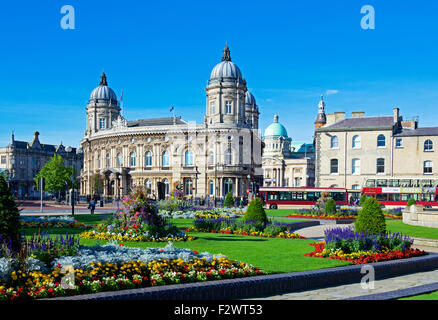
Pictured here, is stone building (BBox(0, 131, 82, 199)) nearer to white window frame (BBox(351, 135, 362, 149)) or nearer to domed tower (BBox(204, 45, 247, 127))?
domed tower (BBox(204, 45, 247, 127))

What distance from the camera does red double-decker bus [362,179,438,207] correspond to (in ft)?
167

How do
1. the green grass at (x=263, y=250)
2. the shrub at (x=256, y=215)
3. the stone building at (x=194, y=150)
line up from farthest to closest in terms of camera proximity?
the stone building at (x=194, y=150)
the shrub at (x=256, y=215)
the green grass at (x=263, y=250)

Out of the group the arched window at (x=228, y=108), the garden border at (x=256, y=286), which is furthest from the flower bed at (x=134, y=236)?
the arched window at (x=228, y=108)

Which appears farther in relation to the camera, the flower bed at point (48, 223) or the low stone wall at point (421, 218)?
Answer: the low stone wall at point (421, 218)

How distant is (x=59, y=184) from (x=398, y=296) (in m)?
85.9

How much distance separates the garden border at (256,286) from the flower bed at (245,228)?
332 inches

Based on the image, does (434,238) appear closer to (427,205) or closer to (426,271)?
(426,271)

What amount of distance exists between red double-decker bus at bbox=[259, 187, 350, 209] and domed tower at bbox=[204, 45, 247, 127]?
2107cm

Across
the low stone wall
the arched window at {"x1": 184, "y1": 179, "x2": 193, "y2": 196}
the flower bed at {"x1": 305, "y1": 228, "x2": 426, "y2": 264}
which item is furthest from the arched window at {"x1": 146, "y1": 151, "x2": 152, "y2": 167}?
the flower bed at {"x1": 305, "y1": 228, "x2": 426, "y2": 264}

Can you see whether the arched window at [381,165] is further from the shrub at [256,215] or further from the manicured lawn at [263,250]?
the manicured lawn at [263,250]

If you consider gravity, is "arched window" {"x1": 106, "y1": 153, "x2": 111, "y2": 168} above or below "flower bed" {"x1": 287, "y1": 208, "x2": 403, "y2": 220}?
above

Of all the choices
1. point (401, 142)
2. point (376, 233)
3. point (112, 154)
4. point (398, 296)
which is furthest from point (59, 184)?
point (398, 296)

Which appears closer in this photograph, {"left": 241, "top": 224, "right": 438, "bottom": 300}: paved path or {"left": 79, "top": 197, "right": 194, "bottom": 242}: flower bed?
{"left": 241, "top": 224, "right": 438, "bottom": 300}: paved path

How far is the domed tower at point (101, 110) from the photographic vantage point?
9706 cm
